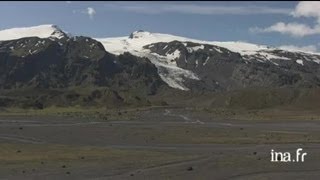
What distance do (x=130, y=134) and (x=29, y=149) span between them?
25597mm

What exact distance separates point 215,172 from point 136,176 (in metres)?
5.28

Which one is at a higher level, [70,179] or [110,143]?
[70,179]

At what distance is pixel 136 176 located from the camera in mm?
37094

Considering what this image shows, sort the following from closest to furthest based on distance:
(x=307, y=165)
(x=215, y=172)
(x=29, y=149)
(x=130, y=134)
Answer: (x=215, y=172), (x=307, y=165), (x=29, y=149), (x=130, y=134)

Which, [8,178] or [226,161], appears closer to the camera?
[8,178]

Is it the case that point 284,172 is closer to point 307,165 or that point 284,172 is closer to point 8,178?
point 307,165

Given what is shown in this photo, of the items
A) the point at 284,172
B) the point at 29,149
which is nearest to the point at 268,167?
the point at 284,172

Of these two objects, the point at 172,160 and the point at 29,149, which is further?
the point at 29,149

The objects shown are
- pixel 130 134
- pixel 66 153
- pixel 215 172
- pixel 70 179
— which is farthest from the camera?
pixel 130 134

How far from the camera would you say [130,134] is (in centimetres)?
8331

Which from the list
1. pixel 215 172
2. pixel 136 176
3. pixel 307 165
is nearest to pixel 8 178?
pixel 136 176

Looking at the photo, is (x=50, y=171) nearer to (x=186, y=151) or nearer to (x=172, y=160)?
(x=172, y=160)

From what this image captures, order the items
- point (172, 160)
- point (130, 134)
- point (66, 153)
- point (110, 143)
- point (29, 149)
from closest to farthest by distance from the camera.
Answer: point (172, 160) < point (66, 153) < point (29, 149) < point (110, 143) < point (130, 134)

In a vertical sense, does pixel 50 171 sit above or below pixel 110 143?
above
